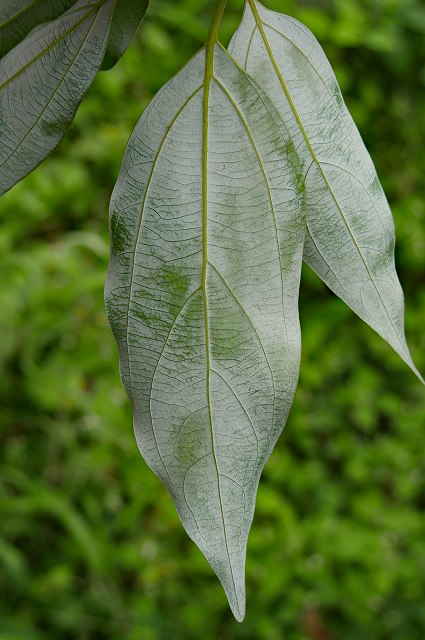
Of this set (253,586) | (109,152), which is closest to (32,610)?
(253,586)

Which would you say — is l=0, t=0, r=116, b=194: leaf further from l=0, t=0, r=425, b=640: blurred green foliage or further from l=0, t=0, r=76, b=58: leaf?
l=0, t=0, r=425, b=640: blurred green foliage

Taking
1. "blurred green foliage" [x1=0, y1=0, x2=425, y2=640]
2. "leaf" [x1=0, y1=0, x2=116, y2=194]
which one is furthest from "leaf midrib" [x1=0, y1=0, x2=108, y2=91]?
"blurred green foliage" [x1=0, y1=0, x2=425, y2=640]

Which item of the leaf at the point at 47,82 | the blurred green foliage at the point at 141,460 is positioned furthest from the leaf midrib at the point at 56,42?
the blurred green foliage at the point at 141,460

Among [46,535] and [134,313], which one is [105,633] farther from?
[134,313]

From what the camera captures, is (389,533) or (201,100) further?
(389,533)

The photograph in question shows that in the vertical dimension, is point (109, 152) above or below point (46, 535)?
above

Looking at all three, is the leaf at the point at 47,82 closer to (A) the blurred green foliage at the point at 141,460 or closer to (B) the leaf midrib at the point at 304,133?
(B) the leaf midrib at the point at 304,133
